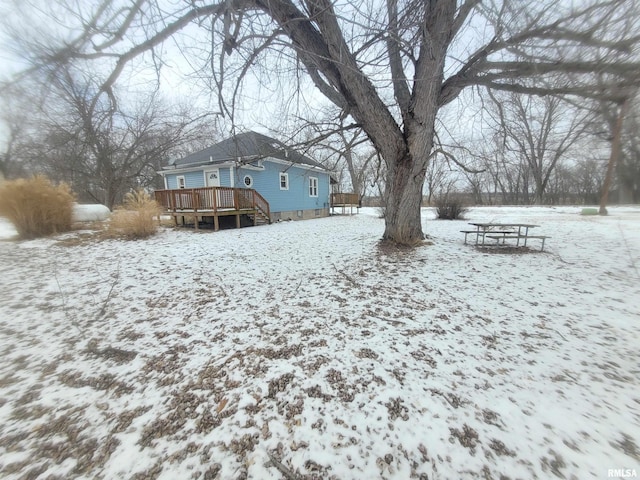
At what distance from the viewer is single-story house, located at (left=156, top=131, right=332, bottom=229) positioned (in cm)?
1052

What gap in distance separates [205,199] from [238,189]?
1.44 meters

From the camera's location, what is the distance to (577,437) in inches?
60.5

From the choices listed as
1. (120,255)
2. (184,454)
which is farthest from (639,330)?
(120,255)

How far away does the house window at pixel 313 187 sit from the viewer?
681 inches

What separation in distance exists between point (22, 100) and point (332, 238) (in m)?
6.66

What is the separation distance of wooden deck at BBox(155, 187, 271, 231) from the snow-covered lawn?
622 centimetres

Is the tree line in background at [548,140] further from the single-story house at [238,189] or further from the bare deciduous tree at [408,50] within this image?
the single-story house at [238,189]

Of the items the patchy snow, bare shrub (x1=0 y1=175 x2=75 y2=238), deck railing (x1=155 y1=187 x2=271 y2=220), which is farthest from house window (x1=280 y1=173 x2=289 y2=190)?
bare shrub (x1=0 y1=175 x2=75 y2=238)

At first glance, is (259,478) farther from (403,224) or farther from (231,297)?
(403,224)

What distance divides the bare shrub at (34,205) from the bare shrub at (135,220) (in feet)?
5.16

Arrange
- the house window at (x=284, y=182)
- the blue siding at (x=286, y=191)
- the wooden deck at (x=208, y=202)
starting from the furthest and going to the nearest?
the house window at (x=284, y=182) < the blue siding at (x=286, y=191) < the wooden deck at (x=208, y=202)

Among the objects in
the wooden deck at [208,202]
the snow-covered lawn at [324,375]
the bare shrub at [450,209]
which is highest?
the wooden deck at [208,202]

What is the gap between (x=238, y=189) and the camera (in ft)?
36.5

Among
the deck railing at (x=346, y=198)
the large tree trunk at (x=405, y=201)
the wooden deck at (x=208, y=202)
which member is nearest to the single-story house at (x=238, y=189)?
the wooden deck at (x=208, y=202)
